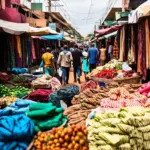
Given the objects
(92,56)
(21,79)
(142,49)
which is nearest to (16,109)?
(142,49)

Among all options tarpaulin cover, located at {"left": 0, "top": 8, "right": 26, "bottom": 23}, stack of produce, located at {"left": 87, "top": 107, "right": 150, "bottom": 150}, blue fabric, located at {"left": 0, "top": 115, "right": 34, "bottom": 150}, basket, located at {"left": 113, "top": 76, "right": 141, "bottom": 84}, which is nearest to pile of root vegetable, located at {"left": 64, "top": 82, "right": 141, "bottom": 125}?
blue fabric, located at {"left": 0, "top": 115, "right": 34, "bottom": 150}

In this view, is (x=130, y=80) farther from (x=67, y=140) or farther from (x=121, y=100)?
(x=67, y=140)

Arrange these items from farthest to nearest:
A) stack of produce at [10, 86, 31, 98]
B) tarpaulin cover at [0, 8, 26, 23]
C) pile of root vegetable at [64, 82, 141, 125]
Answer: tarpaulin cover at [0, 8, 26, 23]
stack of produce at [10, 86, 31, 98]
pile of root vegetable at [64, 82, 141, 125]

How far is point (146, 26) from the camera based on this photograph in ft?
29.8

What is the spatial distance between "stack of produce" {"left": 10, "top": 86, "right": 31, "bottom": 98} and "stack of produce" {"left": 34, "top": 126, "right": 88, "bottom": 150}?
5053 millimetres

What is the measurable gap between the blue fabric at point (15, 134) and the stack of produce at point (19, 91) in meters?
4.59

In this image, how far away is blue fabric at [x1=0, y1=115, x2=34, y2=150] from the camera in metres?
5.09

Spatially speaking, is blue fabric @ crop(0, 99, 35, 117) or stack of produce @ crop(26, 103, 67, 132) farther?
blue fabric @ crop(0, 99, 35, 117)

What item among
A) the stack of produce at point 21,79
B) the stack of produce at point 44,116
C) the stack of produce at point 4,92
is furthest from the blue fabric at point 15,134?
the stack of produce at point 21,79

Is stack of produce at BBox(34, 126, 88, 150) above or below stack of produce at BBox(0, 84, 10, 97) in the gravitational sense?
above

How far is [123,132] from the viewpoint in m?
4.43

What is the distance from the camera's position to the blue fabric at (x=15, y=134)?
5090 mm

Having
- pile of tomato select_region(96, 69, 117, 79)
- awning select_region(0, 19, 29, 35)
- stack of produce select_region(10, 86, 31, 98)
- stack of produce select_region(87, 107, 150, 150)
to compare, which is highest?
awning select_region(0, 19, 29, 35)

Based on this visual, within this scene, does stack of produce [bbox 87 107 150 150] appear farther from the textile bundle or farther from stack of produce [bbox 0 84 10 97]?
stack of produce [bbox 0 84 10 97]
